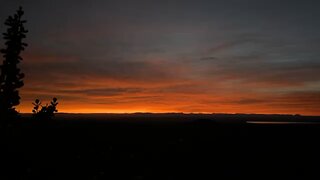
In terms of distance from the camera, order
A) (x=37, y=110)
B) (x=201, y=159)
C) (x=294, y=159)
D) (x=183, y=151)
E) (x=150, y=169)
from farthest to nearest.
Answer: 1. (x=183, y=151)
2. (x=294, y=159)
3. (x=201, y=159)
4. (x=150, y=169)
5. (x=37, y=110)

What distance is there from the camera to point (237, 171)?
146 ft

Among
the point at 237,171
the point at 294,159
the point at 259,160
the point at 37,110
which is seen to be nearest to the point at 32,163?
the point at 37,110

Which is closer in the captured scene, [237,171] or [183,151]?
[237,171]

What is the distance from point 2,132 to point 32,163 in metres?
18.2

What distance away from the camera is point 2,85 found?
2525 cm

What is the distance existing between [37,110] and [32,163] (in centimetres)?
1192

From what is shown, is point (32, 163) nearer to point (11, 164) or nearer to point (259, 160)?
point (11, 164)

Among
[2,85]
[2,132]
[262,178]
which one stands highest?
[2,85]

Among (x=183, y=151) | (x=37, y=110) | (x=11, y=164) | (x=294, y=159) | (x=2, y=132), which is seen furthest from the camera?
(x=183, y=151)

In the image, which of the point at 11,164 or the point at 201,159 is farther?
the point at 201,159

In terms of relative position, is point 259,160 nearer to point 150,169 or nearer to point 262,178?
point 262,178

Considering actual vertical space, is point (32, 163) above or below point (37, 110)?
below

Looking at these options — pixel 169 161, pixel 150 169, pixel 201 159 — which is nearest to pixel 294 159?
pixel 201 159

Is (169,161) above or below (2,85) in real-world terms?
below
